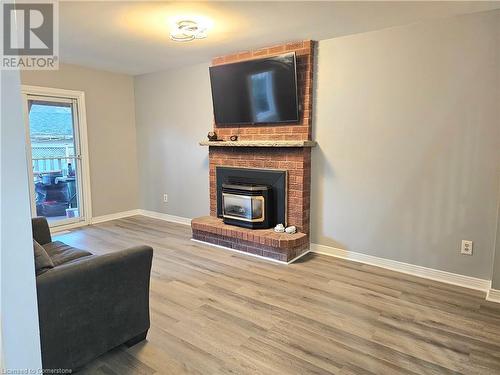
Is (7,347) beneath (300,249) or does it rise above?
above

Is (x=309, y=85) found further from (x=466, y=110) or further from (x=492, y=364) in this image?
(x=492, y=364)

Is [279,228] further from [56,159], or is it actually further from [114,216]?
[56,159]

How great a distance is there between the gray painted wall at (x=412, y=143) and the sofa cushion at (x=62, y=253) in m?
2.48

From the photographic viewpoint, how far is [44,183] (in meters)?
4.77

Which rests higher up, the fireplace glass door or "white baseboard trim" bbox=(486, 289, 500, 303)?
the fireplace glass door

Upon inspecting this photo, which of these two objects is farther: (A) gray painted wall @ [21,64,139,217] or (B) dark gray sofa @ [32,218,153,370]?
(A) gray painted wall @ [21,64,139,217]

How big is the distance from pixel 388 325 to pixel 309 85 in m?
2.52

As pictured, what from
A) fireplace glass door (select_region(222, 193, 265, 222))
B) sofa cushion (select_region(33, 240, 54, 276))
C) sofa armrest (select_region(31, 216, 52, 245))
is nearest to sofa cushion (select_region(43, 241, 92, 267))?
sofa armrest (select_region(31, 216, 52, 245))

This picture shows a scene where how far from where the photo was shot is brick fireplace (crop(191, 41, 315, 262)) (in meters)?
3.66

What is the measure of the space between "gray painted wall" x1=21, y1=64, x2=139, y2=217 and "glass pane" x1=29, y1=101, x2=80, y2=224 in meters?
0.28

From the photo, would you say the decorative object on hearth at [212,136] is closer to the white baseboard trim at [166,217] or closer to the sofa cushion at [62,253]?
the white baseboard trim at [166,217]

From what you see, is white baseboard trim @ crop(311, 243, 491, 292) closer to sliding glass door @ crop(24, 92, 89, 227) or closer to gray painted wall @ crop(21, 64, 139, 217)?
gray painted wall @ crop(21, 64, 139, 217)

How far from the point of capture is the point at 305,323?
7.91 ft

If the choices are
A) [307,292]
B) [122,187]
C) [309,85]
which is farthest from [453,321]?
[122,187]
